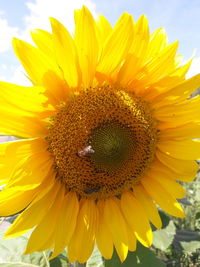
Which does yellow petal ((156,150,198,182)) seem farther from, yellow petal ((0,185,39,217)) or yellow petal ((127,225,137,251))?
yellow petal ((0,185,39,217))

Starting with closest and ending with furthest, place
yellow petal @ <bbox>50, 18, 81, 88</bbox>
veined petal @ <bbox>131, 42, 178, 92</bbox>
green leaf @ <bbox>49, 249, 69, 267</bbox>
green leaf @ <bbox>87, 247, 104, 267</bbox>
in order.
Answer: yellow petal @ <bbox>50, 18, 81, 88</bbox>, veined petal @ <bbox>131, 42, 178, 92</bbox>, green leaf @ <bbox>87, 247, 104, 267</bbox>, green leaf @ <bbox>49, 249, 69, 267</bbox>

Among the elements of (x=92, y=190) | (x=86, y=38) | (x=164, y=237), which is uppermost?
(x=86, y=38)

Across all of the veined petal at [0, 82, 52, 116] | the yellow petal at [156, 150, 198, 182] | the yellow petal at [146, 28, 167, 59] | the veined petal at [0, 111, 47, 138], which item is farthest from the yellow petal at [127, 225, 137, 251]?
the yellow petal at [146, 28, 167, 59]

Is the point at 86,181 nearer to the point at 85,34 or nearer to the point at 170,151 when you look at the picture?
the point at 170,151

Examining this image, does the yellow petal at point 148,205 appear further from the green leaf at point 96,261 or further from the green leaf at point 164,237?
the green leaf at point 164,237

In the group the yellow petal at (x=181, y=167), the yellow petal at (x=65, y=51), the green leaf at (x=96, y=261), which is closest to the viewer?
the yellow petal at (x=65, y=51)

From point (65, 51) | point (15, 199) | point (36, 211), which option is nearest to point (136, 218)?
Result: point (36, 211)

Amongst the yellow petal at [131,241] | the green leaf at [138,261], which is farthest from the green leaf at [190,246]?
the yellow petal at [131,241]

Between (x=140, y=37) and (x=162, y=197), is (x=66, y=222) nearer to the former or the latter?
(x=162, y=197)
